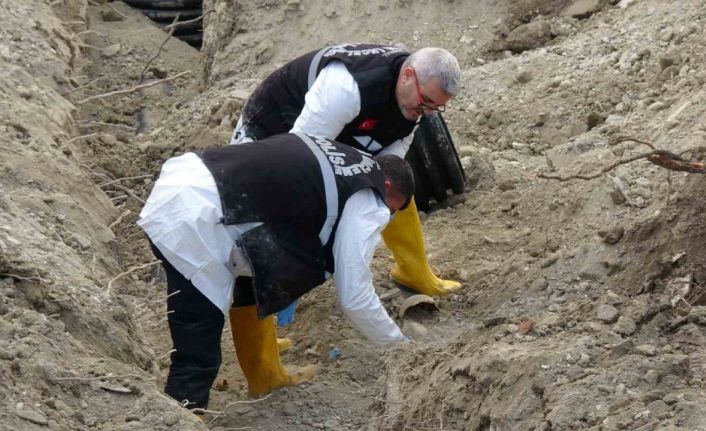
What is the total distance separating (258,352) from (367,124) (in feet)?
3.91

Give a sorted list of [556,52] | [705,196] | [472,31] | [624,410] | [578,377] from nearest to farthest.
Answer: [624,410] → [578,377] → [705,196] → [556,52] → [472,31]

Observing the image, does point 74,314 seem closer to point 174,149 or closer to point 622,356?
point 622,356

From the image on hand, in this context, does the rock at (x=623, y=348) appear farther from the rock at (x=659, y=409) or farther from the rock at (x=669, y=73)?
the rock at (x=669, y=73)

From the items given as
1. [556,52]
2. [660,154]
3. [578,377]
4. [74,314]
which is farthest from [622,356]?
[556,52]

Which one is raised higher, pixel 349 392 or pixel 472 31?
pixel 472 31

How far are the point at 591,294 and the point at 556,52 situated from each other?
3510 millimetres

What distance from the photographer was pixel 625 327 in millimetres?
4797

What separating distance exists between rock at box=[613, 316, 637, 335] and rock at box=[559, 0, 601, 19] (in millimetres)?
4897

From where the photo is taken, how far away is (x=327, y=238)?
199 inches

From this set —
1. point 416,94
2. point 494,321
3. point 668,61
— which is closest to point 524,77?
point 668,61

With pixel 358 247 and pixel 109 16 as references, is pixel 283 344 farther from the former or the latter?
pixel 109 16

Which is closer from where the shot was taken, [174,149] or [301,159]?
[301,159]

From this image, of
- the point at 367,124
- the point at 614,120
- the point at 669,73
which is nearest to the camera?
the point at 367,124

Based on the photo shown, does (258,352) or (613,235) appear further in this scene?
(613,235)
